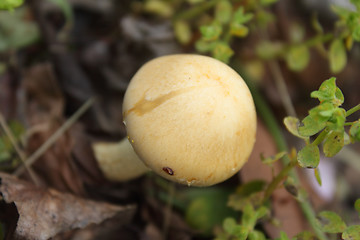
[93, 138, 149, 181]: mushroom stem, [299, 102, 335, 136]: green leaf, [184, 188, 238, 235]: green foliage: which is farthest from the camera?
[184, 188, 238, 235]: green foliage

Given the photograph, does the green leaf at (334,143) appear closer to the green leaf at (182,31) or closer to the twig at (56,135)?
the green leaf at (182,31)

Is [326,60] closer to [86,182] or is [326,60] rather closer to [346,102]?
[346,102]

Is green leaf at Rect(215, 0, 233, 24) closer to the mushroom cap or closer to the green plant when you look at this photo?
the mushroom cap

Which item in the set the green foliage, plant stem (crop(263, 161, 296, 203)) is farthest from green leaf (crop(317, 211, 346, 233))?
the green foliage

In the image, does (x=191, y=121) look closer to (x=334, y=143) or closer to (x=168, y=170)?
(x=168, y=170)

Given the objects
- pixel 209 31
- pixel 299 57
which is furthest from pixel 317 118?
pixel 299 57

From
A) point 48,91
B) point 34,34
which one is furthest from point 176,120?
point 34,34
